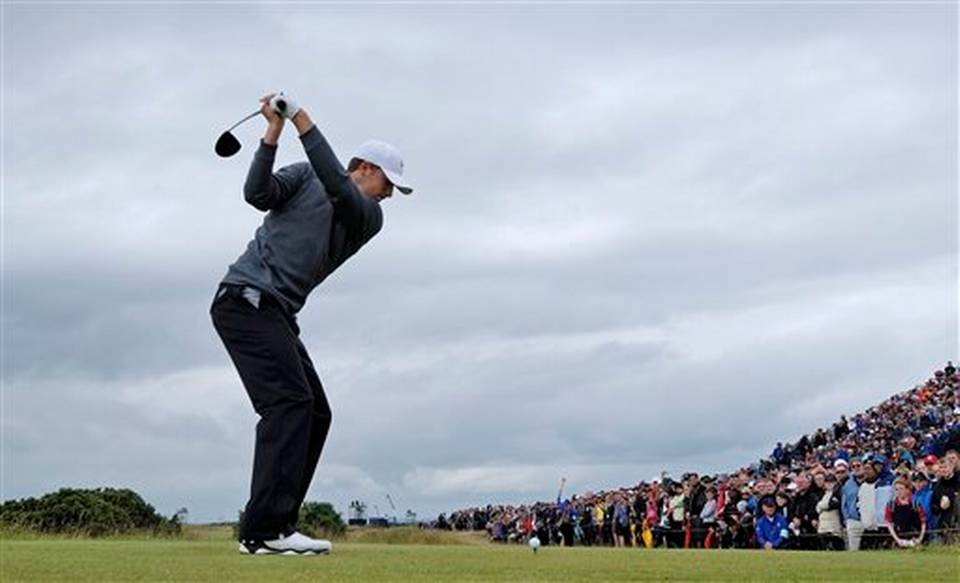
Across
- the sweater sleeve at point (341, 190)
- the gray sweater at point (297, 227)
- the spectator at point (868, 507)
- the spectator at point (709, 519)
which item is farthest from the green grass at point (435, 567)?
the spectator at point (709, 519)

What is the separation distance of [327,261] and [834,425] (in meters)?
43.5

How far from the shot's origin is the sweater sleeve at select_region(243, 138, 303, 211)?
755 cm

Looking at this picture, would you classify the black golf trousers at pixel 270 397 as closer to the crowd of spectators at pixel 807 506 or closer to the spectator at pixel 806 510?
the crowd of spectators at pixel 807 506

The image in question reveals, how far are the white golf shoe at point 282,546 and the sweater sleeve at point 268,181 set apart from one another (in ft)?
6.23

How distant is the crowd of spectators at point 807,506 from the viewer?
1986 centimetres

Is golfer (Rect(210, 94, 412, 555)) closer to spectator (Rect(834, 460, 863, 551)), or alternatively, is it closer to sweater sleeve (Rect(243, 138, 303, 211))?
sweater sleeve (Rect(243, 138, 303, 211))

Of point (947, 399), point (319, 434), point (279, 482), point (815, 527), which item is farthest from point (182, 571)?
point (947, 399)

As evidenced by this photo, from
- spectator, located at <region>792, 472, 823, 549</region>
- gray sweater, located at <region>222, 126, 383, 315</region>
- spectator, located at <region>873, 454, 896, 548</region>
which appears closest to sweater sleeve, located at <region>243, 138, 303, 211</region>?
gray sweater, located at <region>222, 126, 383, 315</region>

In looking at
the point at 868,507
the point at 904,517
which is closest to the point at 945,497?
the point at 904,517

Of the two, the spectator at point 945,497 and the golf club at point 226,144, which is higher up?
the golf club at point 226,144

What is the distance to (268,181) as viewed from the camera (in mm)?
7629

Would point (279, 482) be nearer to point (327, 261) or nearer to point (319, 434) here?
point (319, 434)

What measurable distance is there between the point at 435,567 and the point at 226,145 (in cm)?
269

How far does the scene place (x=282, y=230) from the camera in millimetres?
7875
